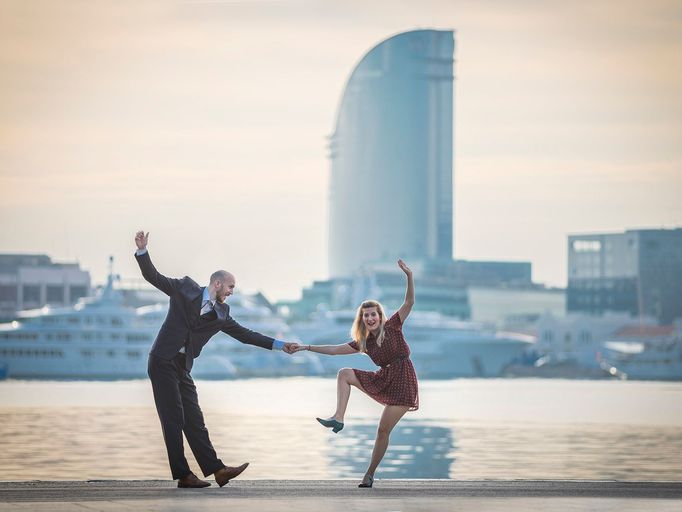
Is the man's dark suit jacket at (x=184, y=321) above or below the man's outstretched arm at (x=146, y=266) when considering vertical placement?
below

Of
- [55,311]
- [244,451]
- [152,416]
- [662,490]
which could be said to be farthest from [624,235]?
[662,490]

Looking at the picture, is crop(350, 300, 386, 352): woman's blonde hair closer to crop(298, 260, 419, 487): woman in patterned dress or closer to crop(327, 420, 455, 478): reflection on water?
crop(298, 260, 419, 487): woman in patterned dress

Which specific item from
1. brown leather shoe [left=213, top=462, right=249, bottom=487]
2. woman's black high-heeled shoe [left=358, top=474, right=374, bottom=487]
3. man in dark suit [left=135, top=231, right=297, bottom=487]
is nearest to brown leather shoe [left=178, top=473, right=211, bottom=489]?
man in dark suit [left=135, top=231, right=297, bottom=487]

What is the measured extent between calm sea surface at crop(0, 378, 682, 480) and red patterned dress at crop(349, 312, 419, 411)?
1443 cm

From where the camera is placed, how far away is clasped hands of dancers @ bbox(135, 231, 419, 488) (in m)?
13.2

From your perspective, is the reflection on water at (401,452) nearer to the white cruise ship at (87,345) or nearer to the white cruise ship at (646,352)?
the white cruise ship at (87,345)

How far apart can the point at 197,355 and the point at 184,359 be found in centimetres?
21

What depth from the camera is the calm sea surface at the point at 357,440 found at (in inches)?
1232

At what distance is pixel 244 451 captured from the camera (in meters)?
38.2

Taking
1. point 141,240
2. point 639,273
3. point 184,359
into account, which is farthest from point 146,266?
point 639,273

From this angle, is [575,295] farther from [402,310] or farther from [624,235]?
[402,310]

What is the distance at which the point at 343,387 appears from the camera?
13.5m

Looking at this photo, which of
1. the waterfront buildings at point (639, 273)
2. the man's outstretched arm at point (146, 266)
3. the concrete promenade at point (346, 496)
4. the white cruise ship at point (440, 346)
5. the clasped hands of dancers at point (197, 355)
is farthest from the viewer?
the waterfront buildings at point (639, 273)

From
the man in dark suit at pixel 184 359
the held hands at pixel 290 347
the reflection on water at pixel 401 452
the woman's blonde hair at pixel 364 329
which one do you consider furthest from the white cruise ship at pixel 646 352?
the man in dark suit at pixel 184 359
